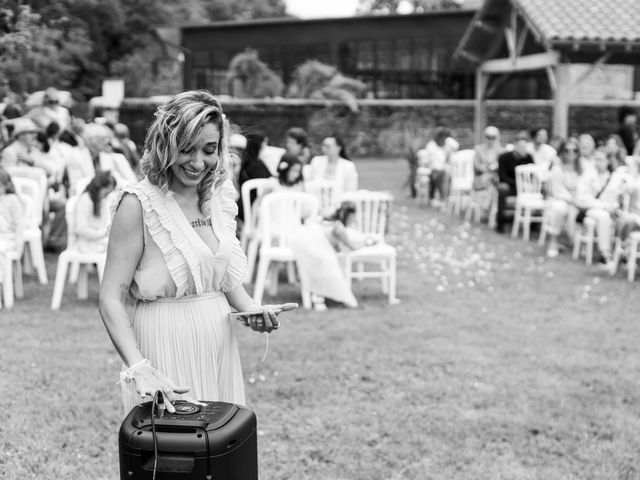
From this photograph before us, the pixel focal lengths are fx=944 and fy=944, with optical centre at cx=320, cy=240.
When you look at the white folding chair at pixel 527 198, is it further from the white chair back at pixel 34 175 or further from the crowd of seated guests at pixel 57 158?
the white chair back at pixel 34 175

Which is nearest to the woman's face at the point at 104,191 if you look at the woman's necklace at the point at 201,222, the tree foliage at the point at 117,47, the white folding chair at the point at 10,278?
the white folding chair at the point at 10,278

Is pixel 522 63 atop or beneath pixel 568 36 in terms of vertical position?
beneath

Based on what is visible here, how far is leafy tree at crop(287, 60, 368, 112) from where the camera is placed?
27656mm

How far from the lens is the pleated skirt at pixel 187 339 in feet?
9.38

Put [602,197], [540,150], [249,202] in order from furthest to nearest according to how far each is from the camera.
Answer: [540,150], [602,197], [249,202]

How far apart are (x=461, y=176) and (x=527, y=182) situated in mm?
2267

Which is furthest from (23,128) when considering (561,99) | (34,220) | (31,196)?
(561,99)

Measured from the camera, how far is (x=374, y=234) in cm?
898

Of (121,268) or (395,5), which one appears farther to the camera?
(395,5)

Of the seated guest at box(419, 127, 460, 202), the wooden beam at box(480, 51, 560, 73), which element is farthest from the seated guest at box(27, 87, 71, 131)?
the wooden beam at box(480, 51, 560, 73)

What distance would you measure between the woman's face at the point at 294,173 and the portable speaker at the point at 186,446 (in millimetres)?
6582

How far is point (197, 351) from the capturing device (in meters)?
2.91

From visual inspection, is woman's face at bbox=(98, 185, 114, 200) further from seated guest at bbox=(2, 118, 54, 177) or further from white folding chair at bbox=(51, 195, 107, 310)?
seated guest at bbox=(2, 118, 54, 177)

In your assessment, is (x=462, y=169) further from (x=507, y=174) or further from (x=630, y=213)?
(x=630, y=213)
